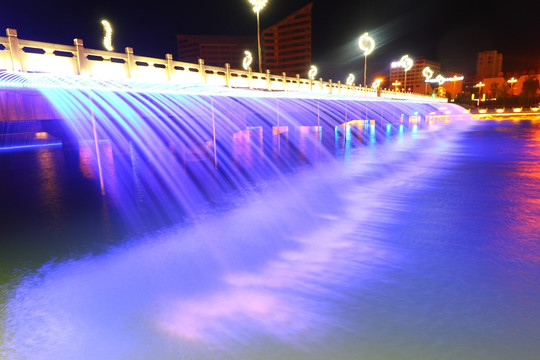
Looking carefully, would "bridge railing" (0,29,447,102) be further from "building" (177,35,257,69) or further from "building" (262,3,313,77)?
"building" (177,35,257,69)

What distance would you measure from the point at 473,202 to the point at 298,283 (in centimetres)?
857

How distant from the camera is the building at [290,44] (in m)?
141

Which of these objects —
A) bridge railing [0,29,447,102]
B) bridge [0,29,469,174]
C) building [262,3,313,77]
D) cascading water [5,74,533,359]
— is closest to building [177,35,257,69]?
building [262,3,313,77]

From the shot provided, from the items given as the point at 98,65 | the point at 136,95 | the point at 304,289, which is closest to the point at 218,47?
the point at 136,95

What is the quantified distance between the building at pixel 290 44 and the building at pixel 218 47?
12.8 meters

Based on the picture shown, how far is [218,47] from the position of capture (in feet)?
497

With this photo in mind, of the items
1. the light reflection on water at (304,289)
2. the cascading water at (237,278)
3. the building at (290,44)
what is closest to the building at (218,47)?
the building at (290,44)

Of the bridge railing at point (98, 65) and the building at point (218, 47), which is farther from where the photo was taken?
the building at point (218, 47)

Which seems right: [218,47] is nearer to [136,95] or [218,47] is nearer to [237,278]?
[136,95]

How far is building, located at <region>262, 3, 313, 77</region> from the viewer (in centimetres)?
14125

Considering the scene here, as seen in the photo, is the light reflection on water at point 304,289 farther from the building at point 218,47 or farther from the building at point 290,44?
the building at point 218,47

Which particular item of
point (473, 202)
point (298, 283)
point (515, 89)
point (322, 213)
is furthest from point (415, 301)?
point (515, 89)

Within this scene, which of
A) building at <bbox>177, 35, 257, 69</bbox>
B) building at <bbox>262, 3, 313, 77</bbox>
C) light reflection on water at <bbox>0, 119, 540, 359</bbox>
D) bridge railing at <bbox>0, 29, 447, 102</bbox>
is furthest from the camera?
building at <bbox>177, 35, 257, 69</bbox>

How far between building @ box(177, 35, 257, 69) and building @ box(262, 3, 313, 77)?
12.8 meters
